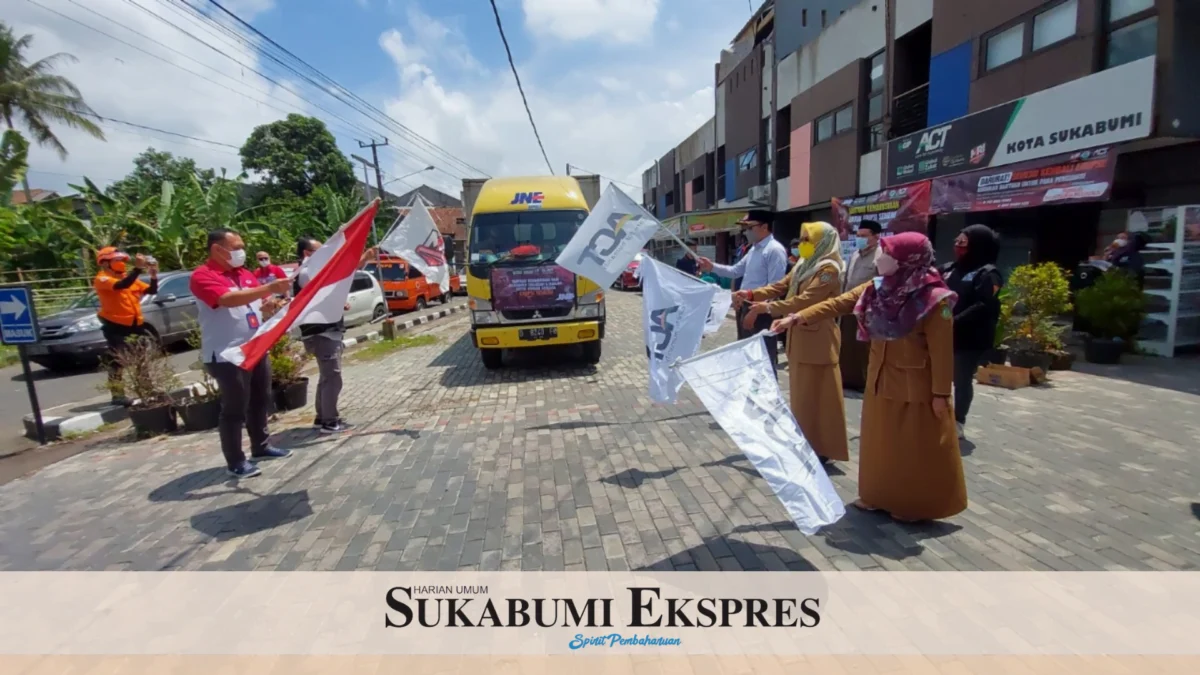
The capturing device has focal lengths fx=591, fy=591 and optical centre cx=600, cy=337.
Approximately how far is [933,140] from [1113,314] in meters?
6.91

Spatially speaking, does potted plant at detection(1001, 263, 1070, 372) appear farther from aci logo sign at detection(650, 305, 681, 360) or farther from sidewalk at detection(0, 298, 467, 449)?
sidewalk at detection(0, 298, 467, 449)

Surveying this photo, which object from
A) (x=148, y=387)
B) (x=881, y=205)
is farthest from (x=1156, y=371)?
(x=148, y=387)

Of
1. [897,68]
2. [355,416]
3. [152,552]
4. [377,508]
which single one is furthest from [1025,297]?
[897,68]

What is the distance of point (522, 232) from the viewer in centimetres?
880

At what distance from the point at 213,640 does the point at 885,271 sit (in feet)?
12.3

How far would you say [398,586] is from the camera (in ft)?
9.95

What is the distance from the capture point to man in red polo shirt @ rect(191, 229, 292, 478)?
4281 millimetres

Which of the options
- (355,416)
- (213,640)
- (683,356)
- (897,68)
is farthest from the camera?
(897,68)

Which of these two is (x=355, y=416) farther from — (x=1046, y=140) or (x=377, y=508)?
(x=1046, y=140)

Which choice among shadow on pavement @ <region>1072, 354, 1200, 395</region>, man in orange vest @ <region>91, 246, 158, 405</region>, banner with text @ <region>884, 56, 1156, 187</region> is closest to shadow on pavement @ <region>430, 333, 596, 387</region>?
man in orange vest @ <region>91, 246, 158, 405</region>

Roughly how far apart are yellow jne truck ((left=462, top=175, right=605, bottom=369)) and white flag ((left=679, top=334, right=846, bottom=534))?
16.8 feet

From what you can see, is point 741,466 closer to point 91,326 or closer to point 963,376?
point 963,376

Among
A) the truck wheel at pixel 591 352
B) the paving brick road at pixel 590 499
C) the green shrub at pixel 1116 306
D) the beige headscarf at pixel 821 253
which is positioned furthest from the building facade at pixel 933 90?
the truck wheel at pixel 591 352

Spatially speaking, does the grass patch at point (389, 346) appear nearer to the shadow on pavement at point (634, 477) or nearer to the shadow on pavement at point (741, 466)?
the shadow on pavement at point (634, 477)
